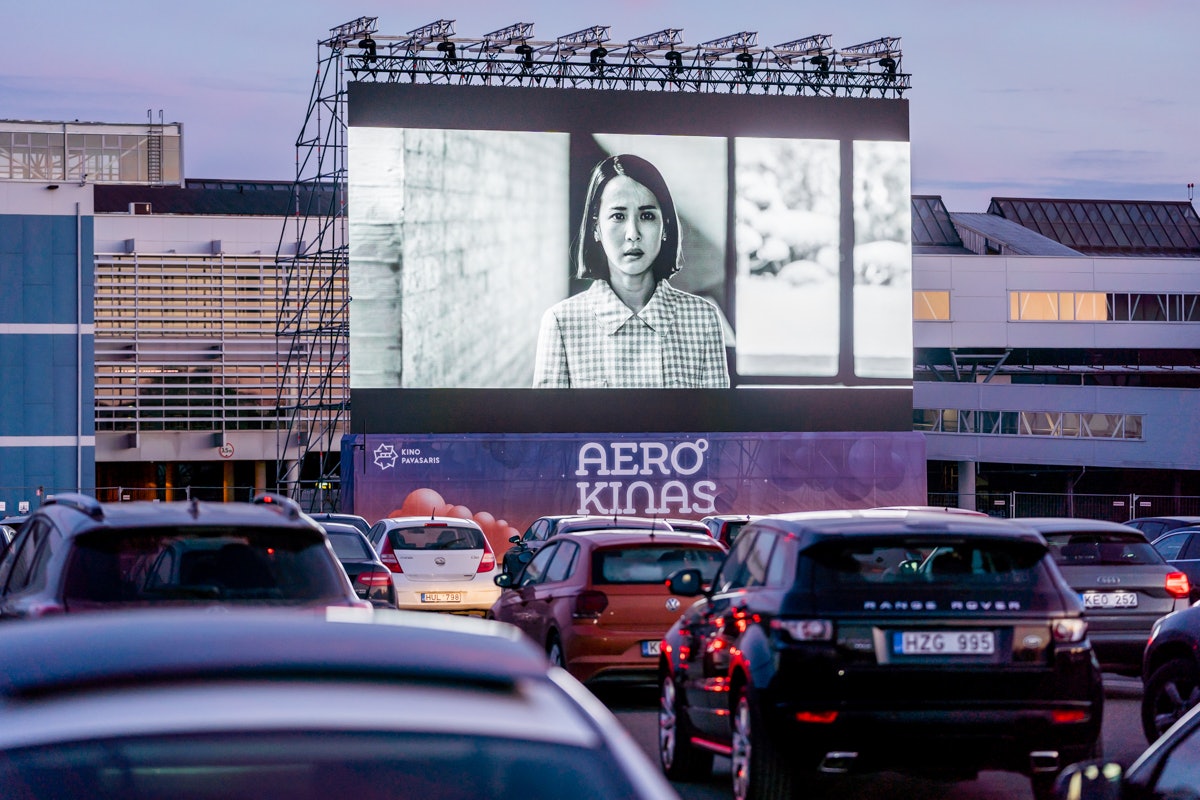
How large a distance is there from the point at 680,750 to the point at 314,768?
8137 mm

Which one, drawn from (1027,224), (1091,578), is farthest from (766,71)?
(1027,224)

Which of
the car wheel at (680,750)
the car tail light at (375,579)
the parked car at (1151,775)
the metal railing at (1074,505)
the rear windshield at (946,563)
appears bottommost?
the metal railing at (1074,505)

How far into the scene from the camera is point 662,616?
45.8 feet

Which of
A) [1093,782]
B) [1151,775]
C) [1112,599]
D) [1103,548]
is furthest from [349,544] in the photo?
[1093,782]

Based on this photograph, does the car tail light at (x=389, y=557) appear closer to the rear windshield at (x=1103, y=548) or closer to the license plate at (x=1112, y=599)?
the rear windshield at (x=1103, y=548)

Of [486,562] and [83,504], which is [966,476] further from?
[83,504]

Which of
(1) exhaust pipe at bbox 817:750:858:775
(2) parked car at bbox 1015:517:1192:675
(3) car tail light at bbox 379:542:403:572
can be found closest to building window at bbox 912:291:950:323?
(3) car tail light at bbox 379:542:403:572

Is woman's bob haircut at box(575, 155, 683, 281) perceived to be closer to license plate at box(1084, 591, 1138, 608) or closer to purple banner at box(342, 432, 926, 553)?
purple banner at box(342, 432, 926, 553)

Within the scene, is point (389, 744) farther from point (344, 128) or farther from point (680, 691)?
point (344, 128)

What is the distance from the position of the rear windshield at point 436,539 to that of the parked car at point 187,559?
1363cm

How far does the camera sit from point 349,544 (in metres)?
18.9

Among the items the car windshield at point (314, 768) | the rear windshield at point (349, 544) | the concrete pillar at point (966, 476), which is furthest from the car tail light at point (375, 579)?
the concrete pillar at point (966, 476)

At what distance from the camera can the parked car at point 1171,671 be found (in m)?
11.0

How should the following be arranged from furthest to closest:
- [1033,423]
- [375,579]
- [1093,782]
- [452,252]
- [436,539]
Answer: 1. [1033,423]
2. [452,252]
3. [436,539]
4. [375,579]
5. [1093,782]
